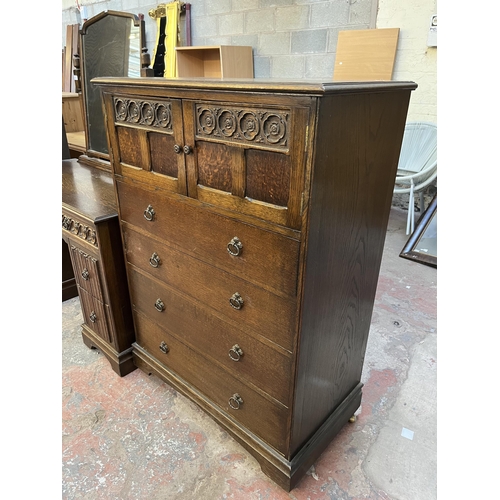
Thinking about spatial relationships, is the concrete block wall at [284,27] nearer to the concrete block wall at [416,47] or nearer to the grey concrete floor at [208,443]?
the concrete block wall at [416,47]

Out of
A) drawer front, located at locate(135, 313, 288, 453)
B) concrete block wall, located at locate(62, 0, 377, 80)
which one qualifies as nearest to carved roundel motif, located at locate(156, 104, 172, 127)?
drawer front, located at locate(135, 313, 288, 453)

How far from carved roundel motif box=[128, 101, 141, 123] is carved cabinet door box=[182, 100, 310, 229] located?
247 mm

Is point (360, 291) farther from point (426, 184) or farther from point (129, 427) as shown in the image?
point (426, 184)

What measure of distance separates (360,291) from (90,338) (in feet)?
4.59

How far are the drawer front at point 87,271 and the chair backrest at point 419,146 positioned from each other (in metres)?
2.70

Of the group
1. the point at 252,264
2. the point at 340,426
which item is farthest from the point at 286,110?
the point at 340,426

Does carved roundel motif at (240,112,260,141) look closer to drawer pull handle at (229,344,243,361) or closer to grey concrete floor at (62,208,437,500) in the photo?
drawer pull handle at (229,344,243,361)

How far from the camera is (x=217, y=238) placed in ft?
3.83

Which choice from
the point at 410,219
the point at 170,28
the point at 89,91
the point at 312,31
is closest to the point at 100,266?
the point at 89,91

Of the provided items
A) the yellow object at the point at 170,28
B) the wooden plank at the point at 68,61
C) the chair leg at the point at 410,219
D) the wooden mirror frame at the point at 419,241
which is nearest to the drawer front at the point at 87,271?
the wooden mirror frame at the point at 419,241

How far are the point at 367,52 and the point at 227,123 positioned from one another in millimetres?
2670

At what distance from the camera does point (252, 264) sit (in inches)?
43.1

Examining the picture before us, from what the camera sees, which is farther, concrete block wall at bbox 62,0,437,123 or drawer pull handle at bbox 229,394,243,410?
concrete block wall at bbox 62,0,437,123

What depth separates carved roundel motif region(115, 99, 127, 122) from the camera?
50.8 inches
